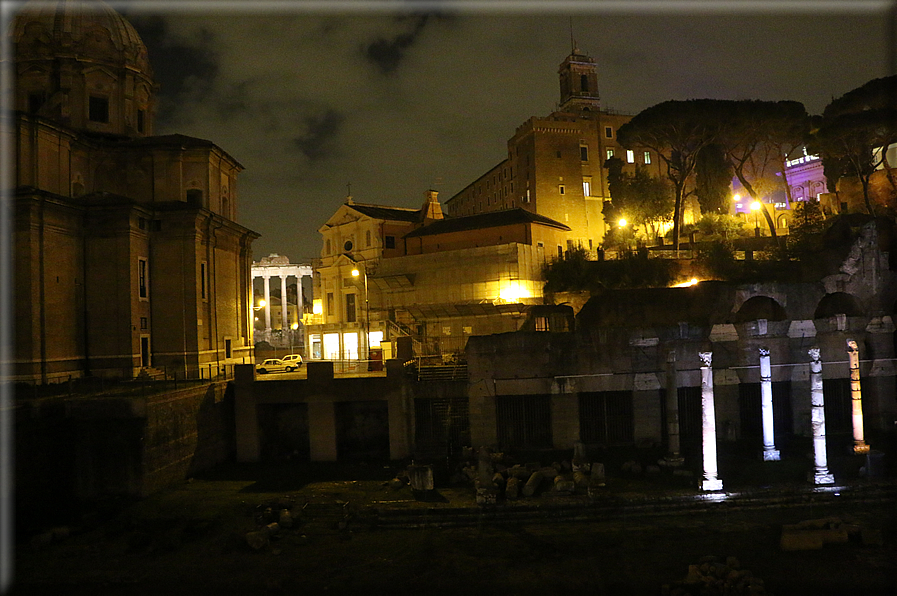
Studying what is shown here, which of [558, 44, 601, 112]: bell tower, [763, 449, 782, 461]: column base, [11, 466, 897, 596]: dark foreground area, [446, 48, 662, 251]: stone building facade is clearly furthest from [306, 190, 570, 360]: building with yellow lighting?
[558, 44, 601, 112]: bell tower

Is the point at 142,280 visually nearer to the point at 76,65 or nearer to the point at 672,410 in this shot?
the point at 76,65

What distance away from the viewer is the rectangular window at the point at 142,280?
30875mm

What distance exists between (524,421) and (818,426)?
410 inches

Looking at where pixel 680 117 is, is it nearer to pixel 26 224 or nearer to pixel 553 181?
pixel 553 181

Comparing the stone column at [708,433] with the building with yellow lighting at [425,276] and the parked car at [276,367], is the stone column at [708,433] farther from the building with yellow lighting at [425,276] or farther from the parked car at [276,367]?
the parked car at [276,367]

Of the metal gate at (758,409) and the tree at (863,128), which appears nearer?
the metal gate at (758,409)

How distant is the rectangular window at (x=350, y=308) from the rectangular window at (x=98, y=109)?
19347 mm

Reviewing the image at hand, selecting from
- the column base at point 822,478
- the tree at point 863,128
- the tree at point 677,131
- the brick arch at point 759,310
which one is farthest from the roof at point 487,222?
the column base at point 822,478

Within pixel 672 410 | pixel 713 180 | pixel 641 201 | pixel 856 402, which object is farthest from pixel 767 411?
pixel 713 180

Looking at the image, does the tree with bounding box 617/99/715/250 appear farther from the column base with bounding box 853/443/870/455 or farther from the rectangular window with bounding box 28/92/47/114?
the rectangular window with bounding box 28/92/47/114

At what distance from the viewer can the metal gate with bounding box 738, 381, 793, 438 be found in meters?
27.4

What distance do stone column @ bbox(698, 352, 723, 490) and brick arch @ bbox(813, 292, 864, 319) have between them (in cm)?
897

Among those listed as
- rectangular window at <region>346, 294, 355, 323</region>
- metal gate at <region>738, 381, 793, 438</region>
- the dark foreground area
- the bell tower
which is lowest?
the dark foreground area

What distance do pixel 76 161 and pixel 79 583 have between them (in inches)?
914
